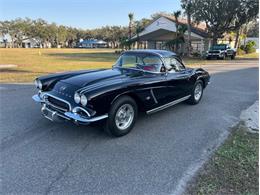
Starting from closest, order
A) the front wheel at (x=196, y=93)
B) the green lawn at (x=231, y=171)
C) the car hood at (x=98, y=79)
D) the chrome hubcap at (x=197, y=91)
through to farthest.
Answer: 1. the green lawn at (x=231, y=171)
2. the car hood at (x=98, y=79)
3. the front wheel at (x=196, y=93)
4. the chrome hubcap at (x=197, y=91)

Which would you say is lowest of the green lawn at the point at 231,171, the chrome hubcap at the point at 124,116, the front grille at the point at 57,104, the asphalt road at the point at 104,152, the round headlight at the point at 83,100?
the green lawn at the point at 231,171

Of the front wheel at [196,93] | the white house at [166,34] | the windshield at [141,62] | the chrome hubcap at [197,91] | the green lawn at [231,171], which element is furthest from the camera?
the white house at [166,34]

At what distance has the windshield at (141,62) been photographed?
4988 millimetres

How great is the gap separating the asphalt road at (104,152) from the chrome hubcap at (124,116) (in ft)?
0.71

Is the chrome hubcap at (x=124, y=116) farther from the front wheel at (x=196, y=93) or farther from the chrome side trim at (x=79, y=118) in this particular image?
the front wheel at (x=196, y=93)

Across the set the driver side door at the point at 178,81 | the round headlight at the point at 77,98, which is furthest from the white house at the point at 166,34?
the round headlight at the point at 77,98

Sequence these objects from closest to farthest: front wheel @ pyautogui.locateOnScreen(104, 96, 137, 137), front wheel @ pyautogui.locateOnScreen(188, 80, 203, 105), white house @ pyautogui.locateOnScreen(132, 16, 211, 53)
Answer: front wheel @ pyautogui.locateOnScreen(104, 96, 137, 137), front wheel @ pyautogui.locateOnScreen(188, 80, 203, 105), white house @ pyautogui.locateOnScreen(132, 16, 211, 53)

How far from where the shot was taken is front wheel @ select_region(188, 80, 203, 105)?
606 centimetres

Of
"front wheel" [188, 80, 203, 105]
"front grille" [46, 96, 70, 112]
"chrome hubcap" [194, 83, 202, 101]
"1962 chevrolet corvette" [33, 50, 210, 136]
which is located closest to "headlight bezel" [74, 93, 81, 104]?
"1962 chevrolet corvette" [33, 50, 210, 136]

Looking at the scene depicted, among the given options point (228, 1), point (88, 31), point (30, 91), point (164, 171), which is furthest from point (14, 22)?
point (164, 171)

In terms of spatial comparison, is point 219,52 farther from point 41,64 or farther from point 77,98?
point 77,98

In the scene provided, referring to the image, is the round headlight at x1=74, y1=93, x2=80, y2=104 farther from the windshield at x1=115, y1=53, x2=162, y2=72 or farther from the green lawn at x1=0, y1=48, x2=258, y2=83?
the green lawn at x1=0, y1=48, x2=258, y2=83

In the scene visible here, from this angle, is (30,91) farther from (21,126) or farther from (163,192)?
(163,192)

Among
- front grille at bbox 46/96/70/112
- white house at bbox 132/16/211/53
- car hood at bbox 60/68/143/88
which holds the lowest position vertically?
front grille at bbox 46/96/70/112
